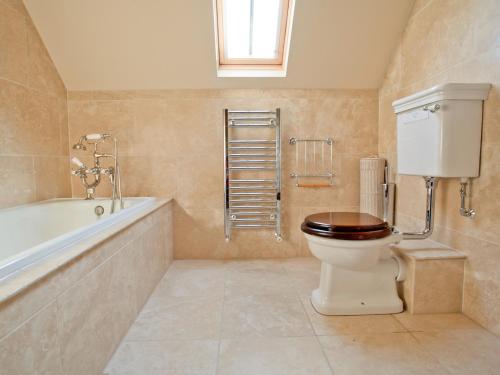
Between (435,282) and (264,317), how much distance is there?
0.90 metres

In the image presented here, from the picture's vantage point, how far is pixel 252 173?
99.8 inches

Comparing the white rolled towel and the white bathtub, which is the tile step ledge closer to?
the white rolled towel

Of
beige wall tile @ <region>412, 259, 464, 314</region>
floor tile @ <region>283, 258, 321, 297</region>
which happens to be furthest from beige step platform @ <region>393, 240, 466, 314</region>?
floor tile @ <region>283, 258, 321, 297</region>

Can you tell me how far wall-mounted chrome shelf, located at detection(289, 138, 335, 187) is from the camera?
2527 mm

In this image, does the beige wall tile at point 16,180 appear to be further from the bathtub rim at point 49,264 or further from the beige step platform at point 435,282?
the beige step platform at point 435,282

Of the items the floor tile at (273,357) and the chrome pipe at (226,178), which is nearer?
the floor tile at (273,357)

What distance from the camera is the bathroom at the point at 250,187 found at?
1254mm

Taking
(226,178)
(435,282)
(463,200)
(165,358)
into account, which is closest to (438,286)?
(435,282)

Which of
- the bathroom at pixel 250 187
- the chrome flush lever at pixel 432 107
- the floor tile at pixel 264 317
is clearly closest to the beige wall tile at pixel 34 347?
the bathroom at pixel 250 187

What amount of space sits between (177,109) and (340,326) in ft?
6.19

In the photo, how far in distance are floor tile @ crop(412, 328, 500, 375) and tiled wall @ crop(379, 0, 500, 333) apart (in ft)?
0.35

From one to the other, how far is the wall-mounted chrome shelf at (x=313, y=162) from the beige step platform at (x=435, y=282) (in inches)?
40.4

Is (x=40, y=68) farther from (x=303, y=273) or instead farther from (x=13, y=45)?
(x=303, y=273)

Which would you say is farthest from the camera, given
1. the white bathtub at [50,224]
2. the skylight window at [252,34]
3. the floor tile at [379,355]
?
the skylight window at [252,34]
